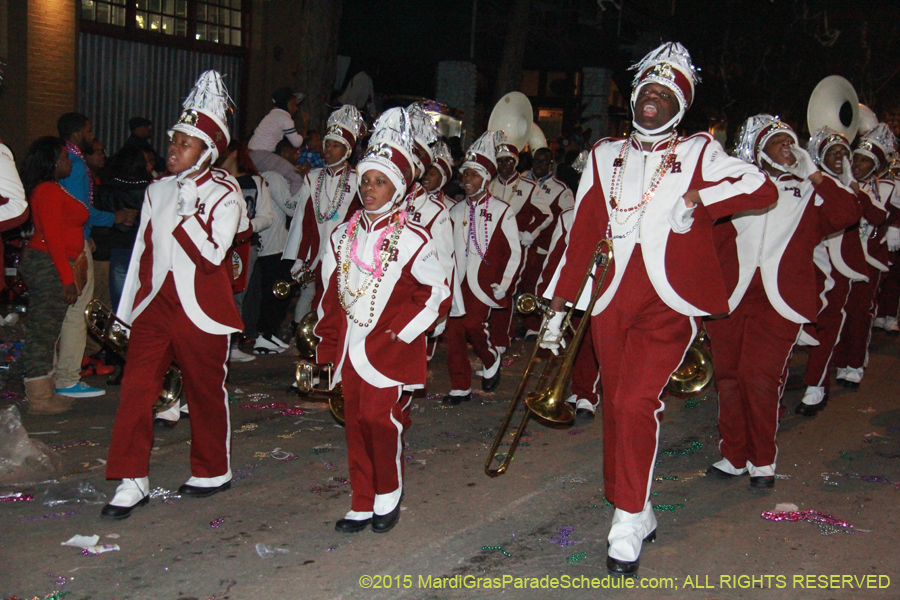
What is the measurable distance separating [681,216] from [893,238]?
601cm

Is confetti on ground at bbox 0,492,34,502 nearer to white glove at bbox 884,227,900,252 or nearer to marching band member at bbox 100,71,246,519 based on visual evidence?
marching band member at bbox 100,71,246,519

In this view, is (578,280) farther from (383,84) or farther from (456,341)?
(383,84)

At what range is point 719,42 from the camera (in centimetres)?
3628

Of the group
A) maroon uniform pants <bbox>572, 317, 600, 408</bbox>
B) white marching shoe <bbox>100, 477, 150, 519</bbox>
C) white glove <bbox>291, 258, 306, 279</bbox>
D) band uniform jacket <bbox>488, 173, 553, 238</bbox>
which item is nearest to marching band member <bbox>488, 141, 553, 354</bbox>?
band uniform jacket <bbox>488, 173, 553, 238</bbox>

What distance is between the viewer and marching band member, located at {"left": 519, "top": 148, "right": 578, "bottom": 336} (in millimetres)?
11094

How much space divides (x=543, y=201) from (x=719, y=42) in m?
28.8

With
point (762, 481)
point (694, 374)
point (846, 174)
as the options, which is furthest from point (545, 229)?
point (762, 481)

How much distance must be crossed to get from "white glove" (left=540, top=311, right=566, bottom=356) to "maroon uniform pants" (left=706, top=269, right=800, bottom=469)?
5.28 feet

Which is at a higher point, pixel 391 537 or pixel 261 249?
pixel 261 249

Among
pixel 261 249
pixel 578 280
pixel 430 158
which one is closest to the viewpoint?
pixel 578 280

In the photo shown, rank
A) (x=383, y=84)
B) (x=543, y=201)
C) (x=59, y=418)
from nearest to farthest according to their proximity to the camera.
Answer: (x=59, y=418), (x=543, y=201), (x=383, y=84)

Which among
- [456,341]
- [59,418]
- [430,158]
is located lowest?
[59,418]

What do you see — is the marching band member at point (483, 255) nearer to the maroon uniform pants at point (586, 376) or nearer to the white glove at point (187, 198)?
the maroon uniform pants at point (586, 376)

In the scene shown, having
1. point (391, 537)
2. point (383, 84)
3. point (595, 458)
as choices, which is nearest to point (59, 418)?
point (391, 537)
